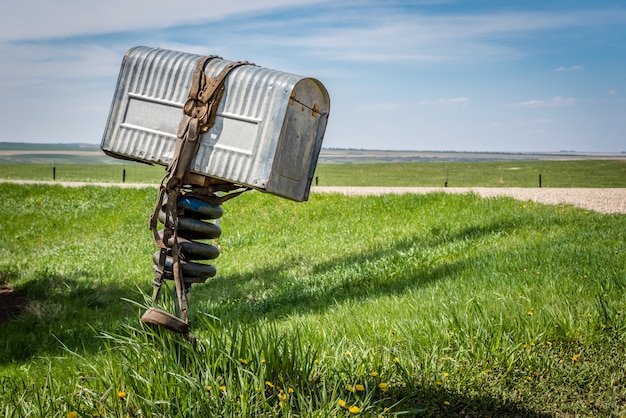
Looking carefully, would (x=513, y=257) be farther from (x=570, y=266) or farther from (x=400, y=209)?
(x=400, y=209)

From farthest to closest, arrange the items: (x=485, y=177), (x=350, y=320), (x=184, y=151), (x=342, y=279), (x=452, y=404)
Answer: (x=485, y=177) < (x=342, y=279) < (x=350, y=320) < (x=452, y=404) < (x=184, y=151)

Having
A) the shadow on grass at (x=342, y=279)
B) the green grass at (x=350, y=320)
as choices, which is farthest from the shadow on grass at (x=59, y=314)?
the shadow on grass at (x=342, y=279)

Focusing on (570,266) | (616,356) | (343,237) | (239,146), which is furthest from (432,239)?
(239,146)

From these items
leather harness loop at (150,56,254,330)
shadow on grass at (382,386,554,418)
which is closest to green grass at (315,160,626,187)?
shadow on grass at (382,386,554,418)

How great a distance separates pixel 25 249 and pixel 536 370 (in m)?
13.6

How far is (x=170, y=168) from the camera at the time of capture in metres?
3.82

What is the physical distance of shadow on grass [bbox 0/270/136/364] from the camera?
7.61 metres

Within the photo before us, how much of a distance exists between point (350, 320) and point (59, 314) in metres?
5.51

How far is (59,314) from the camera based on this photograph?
9.30 metres

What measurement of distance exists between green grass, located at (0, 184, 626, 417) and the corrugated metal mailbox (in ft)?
2.97

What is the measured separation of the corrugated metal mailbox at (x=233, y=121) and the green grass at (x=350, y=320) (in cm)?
90

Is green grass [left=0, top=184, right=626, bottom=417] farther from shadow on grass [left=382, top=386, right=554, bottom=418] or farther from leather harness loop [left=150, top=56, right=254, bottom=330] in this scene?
leather harness loop [left=150, top=56, right=254, bottom=330]

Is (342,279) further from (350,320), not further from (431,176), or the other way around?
(431,176)

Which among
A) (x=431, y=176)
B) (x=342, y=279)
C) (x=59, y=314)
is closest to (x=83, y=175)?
(x=431, y=176)
